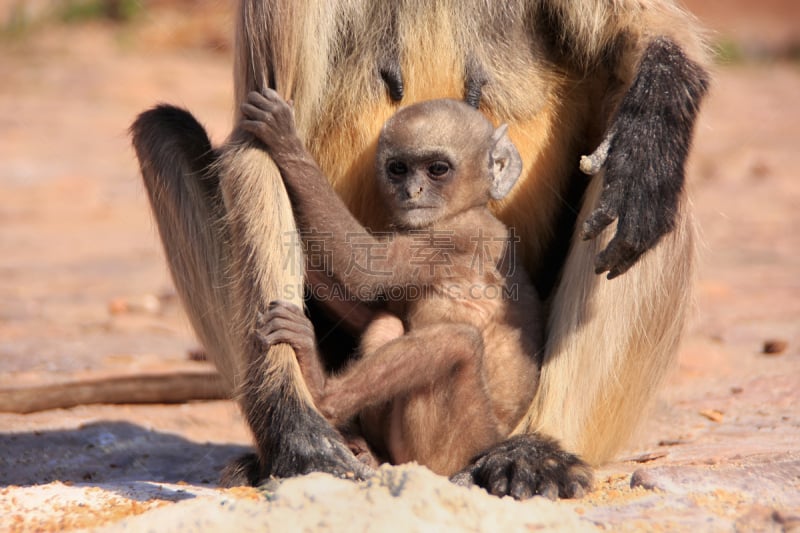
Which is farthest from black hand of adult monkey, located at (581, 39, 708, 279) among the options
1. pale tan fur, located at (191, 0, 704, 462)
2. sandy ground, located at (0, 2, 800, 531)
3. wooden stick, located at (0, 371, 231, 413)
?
wooden stick, located at (0, 371, 231, 413)

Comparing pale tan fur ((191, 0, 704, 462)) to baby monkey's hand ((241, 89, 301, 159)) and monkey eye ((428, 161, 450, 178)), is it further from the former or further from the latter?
monkey eye ((428, 161, 450, 178))

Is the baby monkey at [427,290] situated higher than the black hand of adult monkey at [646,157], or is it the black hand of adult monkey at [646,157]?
the black hand of adult monkey at [646,157]

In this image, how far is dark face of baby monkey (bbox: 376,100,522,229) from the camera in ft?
9.96

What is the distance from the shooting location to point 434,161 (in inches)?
121

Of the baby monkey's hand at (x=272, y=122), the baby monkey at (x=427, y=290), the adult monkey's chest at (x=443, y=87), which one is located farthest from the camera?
the adult monkey's chest at (x=443, y=87)

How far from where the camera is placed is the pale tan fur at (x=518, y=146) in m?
3.01

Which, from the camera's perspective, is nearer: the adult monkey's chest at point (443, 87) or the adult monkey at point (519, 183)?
the adult monkey at point (519, 183)

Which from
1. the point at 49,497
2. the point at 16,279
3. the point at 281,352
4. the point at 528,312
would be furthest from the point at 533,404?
the point at 16,279

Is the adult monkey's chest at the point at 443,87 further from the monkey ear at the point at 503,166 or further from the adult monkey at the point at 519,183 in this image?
the monkey ear at the point at 503,166

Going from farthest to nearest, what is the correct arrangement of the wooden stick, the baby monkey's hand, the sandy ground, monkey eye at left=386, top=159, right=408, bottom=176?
the wooden stick
monkey eye at left=386, top=159, right=408, bottom=176
the baby monkey's hand
the sandy ground

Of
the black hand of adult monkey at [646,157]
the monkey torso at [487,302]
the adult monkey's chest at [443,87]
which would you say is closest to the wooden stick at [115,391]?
the adult monkey's chest at [443,87]

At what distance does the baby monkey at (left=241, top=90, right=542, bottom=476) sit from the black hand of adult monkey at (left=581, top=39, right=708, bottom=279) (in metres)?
0.39

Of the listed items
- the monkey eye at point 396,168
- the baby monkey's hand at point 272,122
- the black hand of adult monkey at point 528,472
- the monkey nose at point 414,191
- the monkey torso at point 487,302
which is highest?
the baby monkey's hand at point 272,122

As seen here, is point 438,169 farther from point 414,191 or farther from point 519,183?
point 519,183
